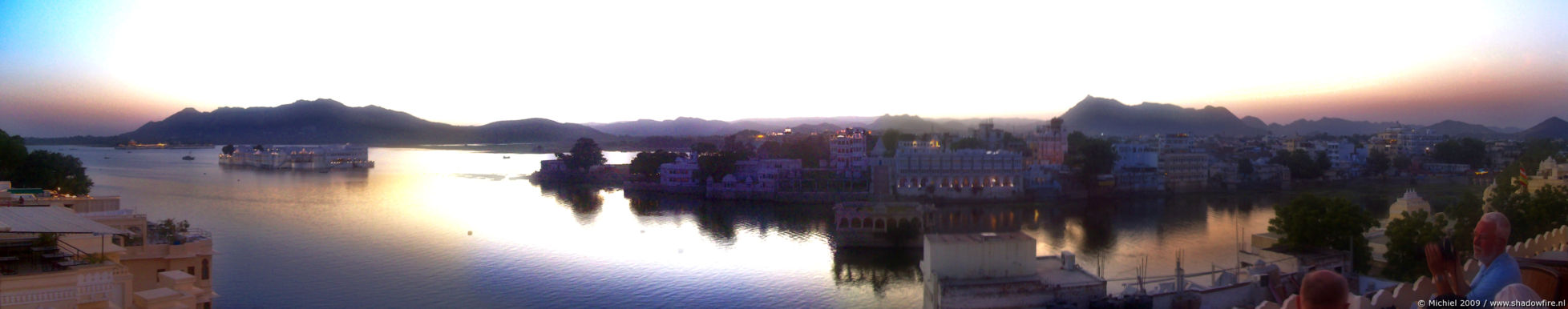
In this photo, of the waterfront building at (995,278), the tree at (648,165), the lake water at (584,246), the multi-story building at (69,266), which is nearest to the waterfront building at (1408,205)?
the lake water at (584,246)

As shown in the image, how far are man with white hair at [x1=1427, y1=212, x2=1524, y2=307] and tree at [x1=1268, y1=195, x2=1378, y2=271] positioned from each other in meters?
6.79

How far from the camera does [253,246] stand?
34.7ft

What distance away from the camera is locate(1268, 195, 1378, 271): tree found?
730cm

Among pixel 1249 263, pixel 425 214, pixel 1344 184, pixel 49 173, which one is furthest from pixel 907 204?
pixel 1344 184

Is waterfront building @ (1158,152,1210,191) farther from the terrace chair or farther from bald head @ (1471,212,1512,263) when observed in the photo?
bald head @ (1471,212,1512,263)

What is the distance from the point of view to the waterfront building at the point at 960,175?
652 inches

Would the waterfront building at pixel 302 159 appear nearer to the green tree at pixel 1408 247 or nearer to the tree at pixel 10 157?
the tree at pixel 10 157

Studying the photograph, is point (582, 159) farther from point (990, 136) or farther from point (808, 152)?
point (990, 136)

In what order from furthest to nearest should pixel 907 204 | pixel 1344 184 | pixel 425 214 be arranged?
pixel 1344 184 → pixel 425 214 → pixel 907 204

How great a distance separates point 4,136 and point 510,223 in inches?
255

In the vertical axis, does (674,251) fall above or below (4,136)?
below

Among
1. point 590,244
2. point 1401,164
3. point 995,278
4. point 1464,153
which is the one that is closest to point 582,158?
point 590,244

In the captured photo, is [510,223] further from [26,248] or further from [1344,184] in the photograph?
[1344,184]

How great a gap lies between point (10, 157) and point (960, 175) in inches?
594
